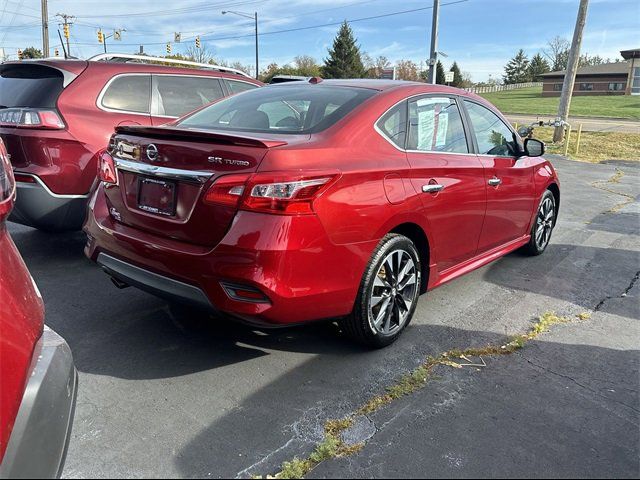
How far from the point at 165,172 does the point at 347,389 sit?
156 cm

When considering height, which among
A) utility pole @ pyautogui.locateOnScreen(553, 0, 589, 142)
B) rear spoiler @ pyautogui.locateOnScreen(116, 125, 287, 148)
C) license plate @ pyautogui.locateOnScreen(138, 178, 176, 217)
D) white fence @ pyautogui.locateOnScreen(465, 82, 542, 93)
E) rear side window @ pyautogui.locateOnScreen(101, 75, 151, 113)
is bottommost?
license plate @ pyautogui.locateOnScreen(138, 178, 176, 217)

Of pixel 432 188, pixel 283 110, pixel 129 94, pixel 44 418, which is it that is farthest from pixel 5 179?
pixel 129 94

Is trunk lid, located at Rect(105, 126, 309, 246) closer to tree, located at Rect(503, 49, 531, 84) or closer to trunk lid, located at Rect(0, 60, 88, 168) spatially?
trunk lid, located at Rect(0, 60, 88, 168)

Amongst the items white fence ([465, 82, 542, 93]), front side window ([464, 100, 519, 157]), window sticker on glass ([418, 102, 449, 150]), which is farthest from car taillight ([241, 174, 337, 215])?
white fence ([465, 82, 542, 93])

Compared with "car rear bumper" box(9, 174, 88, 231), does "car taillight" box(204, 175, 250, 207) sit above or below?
above

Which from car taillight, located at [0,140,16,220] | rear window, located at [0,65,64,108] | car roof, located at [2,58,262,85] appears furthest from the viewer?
car roof, located at [2,58,262,85]

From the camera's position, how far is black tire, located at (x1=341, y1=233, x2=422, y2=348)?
3135 mm

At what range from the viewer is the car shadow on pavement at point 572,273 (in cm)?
465

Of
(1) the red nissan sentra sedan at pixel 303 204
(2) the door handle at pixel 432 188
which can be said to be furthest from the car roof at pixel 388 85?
(2) the door handle at pixel 432 188

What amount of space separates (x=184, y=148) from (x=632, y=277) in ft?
14.6

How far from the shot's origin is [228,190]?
2674mm

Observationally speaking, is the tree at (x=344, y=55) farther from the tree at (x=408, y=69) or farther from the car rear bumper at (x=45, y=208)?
the car rear bumper at (x=45, y=208)

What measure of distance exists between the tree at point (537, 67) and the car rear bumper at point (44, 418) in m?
115

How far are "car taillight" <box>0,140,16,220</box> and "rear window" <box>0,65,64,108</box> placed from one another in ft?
10.1
